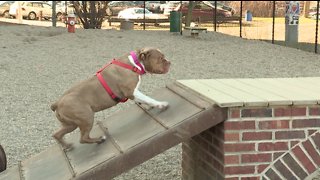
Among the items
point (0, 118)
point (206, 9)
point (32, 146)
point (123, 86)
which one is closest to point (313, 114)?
point (123, 86)

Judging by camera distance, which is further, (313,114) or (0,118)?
(0,118)

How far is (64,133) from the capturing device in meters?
4.54

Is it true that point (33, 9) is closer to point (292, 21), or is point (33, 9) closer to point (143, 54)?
point (292, 21)

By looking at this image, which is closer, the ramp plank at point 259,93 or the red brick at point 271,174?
the ramp plank at point 259,93

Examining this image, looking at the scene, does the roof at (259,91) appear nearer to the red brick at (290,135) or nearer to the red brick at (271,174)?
the red brick at (290,135)

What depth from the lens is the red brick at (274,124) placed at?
13.7 feet

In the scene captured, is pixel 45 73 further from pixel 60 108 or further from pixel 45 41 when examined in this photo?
pixel 60 108

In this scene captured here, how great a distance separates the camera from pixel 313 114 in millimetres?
4238

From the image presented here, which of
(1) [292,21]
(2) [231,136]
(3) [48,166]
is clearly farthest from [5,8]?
(2) [231,136]

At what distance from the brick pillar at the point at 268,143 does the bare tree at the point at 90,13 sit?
23.1m

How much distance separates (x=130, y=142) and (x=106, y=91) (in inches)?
17.9

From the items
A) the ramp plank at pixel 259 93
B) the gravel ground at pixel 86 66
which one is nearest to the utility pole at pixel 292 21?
the gravel ground at pixel 86 66

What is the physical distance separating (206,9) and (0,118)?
2919 cm

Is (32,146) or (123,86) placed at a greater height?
(123,86)
